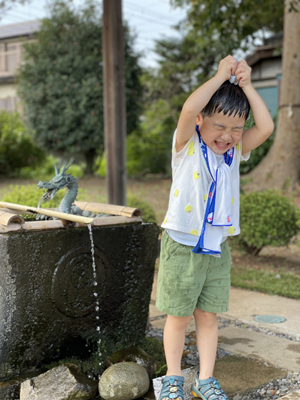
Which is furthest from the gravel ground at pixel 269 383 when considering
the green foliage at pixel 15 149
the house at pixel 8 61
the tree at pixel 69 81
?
the house at pixel 8 61

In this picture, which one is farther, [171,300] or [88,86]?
[88,86]

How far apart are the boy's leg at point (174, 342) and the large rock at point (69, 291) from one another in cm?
55

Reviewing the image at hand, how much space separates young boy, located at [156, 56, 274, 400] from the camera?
2.15m

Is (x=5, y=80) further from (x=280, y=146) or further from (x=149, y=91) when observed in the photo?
(x=280, y=146)

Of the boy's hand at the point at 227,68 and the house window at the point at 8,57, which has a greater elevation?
the house window at the point at 8,57

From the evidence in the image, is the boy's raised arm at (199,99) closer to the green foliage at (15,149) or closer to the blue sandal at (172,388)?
the blue sandal at (172,388)

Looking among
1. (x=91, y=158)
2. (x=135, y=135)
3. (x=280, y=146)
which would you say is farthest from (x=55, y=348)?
(x=135, y=135)

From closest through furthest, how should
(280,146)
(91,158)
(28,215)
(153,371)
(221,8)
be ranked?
(153,371) → (28,215) → (221,8) → (280,146) → (91,158)

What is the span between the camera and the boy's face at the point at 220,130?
2.14 m

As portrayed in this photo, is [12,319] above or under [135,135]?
under

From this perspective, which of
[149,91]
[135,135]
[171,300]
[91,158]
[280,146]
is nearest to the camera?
[171,300]

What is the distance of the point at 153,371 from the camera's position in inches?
99.4

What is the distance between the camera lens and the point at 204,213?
7.16 feet

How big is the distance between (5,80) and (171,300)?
21327mm
